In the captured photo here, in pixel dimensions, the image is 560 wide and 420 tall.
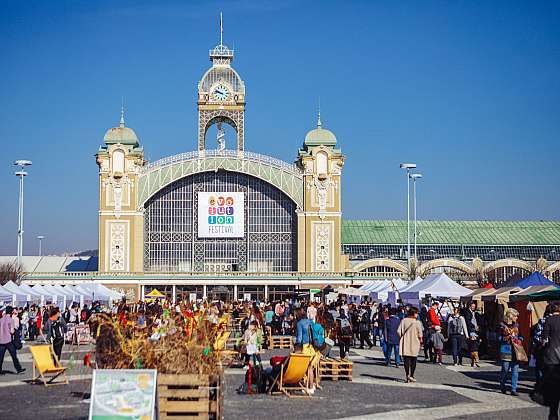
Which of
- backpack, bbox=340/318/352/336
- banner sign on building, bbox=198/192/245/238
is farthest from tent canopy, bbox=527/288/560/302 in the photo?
banner sign on building, bbox=198/192/245/238

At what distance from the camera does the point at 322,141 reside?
90750 millimetres

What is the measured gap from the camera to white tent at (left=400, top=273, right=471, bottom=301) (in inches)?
1502

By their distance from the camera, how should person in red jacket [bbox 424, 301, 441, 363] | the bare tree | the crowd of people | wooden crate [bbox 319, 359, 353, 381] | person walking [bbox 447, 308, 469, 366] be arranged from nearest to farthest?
the crowd of people → wooden crate [bbox 319, 359, 353, 381] → person walking [bbox 447, 308, 469, 366] → person in red jacket [bbox 424, 301, 441, 363] → the bare tree

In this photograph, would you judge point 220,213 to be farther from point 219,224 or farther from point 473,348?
point 473,348

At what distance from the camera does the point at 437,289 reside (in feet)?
127

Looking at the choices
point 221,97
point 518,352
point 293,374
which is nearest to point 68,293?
point 293,374

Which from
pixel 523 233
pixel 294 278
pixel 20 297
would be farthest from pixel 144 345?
pixel 523 233

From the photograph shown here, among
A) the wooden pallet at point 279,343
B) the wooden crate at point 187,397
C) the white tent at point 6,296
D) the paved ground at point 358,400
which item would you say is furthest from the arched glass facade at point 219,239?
the wooden crate at point 187,397

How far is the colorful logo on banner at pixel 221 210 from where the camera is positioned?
86750mm

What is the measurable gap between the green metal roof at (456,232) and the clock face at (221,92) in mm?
19840

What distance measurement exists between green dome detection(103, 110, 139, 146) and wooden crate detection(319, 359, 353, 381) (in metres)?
68.5

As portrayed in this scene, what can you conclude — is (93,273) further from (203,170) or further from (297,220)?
(297,220)

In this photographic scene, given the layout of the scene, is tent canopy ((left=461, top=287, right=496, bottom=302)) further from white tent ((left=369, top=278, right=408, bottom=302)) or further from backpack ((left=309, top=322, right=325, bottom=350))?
backpack ((left=309, top=322, right=325, bottom=350))

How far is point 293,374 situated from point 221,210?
67.4 meters
